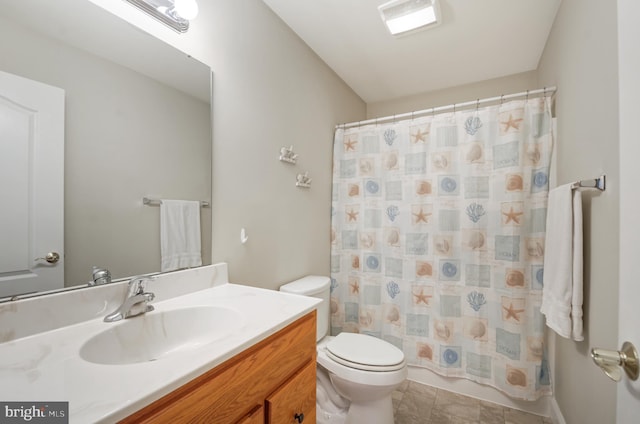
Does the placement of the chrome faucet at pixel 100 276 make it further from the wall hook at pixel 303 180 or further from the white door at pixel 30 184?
the wall hook at pixel 303 180

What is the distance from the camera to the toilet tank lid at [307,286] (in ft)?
5.14

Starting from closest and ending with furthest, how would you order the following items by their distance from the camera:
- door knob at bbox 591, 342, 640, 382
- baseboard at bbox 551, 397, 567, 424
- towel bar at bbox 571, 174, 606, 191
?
door knob at bbox 591, 342, 640, 382, towel bar at bbox 571, 174, 606, 191, baseboard at bbox 551, 397, 567, 424

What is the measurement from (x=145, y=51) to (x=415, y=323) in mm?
2177

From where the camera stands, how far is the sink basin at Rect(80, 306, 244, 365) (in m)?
0.74

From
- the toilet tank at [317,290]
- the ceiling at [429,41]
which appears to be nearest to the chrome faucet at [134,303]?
the toilet tank at [317,290]

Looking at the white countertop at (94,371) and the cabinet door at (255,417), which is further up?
the white countertop at (94,371)

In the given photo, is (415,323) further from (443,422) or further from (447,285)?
(443,422)

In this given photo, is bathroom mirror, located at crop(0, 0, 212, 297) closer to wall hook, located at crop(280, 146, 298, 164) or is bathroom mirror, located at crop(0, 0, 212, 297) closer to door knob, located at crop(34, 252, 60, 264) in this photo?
door knob, located at crop(34, 252, 60, 264)

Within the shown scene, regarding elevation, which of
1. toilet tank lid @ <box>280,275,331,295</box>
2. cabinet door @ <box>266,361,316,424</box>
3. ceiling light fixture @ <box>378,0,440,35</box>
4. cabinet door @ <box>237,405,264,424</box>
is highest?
ceiling light fixture @ <box>378,0,440,35</box>

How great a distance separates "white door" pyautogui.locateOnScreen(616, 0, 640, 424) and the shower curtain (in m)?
1.33

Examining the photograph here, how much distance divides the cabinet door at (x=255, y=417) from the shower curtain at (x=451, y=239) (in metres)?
1.46

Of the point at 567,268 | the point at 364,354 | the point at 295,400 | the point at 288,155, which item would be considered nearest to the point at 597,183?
the point at 567,268

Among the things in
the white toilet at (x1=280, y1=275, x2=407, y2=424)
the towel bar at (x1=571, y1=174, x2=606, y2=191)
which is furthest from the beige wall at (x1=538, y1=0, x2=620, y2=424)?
the white toilet at (x1=280, y1=275, x2=407, y2=424)

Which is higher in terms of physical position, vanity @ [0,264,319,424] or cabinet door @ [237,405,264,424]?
vanity @ [0,264,319,424]
